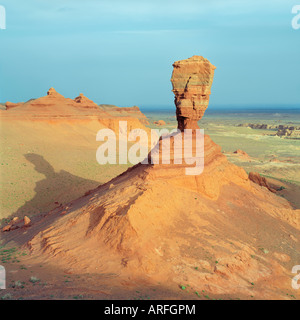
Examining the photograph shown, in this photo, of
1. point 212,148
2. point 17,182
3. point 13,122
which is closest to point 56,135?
point 13,122

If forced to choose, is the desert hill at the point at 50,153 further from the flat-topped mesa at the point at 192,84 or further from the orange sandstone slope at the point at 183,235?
the flat-topped mesa at the point at 192,84

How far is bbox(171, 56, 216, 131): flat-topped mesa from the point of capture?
1190 centimetres

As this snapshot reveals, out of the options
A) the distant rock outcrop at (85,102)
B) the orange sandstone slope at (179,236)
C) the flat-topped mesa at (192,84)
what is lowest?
the orange sandstone slope at (179,236)

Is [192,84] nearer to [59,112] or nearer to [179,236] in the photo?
[179,236]

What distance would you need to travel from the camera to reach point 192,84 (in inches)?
472

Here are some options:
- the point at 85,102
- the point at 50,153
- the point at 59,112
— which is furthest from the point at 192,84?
the point at 85,102

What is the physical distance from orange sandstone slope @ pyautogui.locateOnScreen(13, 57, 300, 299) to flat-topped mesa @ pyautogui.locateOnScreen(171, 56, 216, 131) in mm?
48

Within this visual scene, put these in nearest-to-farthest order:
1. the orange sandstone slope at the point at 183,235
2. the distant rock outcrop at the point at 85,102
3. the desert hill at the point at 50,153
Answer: the orange sandstone slope at the point at 183,235
the desert hill at the point at 50,153
the distant rock outcrop at the point at 85,102

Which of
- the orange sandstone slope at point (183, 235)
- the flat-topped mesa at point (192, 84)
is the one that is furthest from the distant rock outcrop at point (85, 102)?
the orange sandstone slope at point (183, 235)

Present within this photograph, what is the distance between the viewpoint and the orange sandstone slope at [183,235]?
8258mm

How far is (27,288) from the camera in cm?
700

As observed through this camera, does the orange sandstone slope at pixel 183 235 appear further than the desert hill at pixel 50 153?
No

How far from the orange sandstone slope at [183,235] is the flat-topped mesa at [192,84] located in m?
0.05

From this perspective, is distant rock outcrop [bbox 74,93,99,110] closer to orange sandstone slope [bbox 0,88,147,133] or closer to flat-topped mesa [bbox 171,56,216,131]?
orange sandstone slope [bbox 0,88,147,133]
